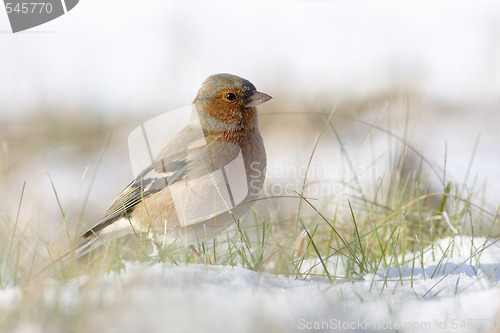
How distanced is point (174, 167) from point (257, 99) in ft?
2.29

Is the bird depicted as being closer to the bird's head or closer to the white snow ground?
the bird's head

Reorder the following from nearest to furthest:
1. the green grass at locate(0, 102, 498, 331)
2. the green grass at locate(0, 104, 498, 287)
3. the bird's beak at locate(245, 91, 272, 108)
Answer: the green grass at locate(0, 102, 498, 331) < the green grass at locate(0, 104, 498, 287) < the bird's beak at locate(245, 91, 272, 108)

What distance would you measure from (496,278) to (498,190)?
2.51m

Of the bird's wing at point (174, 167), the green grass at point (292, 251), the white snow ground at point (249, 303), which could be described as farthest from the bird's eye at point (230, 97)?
the white snow ground at point (249, 303)

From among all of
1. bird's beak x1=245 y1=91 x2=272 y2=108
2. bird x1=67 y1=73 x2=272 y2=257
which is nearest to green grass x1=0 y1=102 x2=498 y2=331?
bird x1=67 y1=73 x2=272 y2=257

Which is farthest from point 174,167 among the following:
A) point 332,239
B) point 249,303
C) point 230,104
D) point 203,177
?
point 249,303

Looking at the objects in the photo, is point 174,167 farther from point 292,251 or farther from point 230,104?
point 292,251

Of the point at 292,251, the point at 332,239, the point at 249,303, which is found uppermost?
the point at 249,303

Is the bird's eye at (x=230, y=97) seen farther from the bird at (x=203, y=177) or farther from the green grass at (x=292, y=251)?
the green grass at (x=292, y=251)

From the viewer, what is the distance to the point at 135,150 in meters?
4.30

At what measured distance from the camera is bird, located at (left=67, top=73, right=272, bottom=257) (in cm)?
336

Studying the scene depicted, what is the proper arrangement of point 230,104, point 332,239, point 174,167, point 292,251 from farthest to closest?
point 230,104
point 174,167
point 332,239
point 292,251

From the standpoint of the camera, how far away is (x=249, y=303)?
195 cm

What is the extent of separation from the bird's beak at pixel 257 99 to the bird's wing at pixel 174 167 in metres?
0.34
